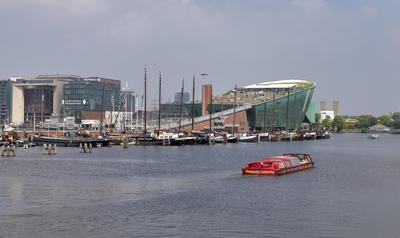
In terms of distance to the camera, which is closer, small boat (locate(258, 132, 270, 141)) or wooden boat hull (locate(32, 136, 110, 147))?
wooden boat hull (locate(32, 136, 110, 147))

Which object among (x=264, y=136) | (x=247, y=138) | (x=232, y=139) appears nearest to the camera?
(x=232, y=139)

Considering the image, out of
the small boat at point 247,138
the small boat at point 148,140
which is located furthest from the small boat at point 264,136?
the small boat at point 148,140

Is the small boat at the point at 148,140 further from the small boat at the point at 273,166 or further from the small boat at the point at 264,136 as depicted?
the small boat at the point at 273,166

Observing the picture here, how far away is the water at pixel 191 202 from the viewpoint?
34.3 meters

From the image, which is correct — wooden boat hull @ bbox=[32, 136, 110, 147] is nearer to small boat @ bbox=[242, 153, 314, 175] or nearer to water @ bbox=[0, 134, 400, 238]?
water @ bbox=[0, 134, 400, 238]

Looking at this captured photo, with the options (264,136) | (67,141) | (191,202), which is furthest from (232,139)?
(191,202)

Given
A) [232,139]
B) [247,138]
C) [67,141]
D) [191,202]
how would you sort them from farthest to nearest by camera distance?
[247,138]
[232,139]
[67,141]
[191,202]

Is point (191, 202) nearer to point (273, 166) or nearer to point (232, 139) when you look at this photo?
point (273, 166)

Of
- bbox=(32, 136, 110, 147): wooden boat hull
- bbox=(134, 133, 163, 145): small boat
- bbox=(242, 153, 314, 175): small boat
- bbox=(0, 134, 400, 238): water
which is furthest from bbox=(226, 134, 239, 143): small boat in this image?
bbox=(242, 153, 314, 175): small boat

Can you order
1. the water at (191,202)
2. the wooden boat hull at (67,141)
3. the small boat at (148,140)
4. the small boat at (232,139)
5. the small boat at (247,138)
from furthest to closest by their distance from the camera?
the small boat at (247,138)
the small boat at (232,139)
the small boat at (148,140)
the wooden boat hull at (67,141)
the water at (191,202)

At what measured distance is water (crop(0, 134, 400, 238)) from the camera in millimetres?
34312

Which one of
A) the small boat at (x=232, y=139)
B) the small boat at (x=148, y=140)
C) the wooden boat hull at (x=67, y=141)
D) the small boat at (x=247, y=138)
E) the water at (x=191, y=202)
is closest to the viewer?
the water at (x=191, y=202)

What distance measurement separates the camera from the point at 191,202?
143ft

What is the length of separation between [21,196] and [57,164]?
29.0 meters
